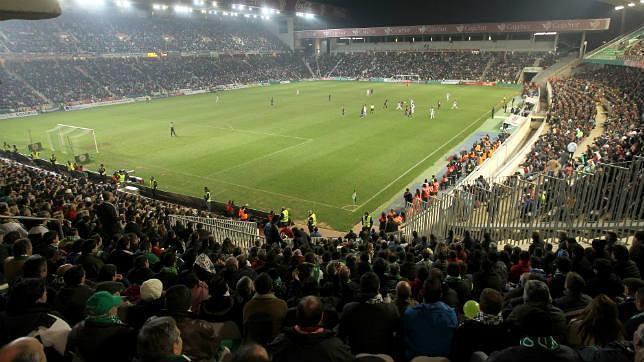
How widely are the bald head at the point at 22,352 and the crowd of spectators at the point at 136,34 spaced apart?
237 feet

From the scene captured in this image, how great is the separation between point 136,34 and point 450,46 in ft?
200

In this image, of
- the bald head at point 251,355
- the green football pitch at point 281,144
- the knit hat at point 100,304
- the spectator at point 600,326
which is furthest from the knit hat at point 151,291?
the green football pitch at point 281,144

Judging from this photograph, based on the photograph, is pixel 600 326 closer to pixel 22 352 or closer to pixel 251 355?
pixel 251 355

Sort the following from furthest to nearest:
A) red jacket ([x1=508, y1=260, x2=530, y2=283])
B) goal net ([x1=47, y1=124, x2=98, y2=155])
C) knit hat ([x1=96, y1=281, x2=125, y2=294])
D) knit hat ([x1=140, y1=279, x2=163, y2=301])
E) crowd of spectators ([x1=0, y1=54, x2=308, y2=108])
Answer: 1. crowd of spectators ([x1=0, y1=54, x2=308, y2=108])
2. goal net ([x1=47, y1=124, x2=98, y2=155])
3. red jacket ([x1=508, y1=260, x2=530, y2=283])
4. knit hat ([x1=96, y1=281, x2=125, y2=294])
5. knit hat ([x1=140, y1=279, x2=163, y2=301])

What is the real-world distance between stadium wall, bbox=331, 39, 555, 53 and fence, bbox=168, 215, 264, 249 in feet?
257

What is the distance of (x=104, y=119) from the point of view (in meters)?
44.3

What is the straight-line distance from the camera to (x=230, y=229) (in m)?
15.2

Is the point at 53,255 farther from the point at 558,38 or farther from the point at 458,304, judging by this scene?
the point at 558,38

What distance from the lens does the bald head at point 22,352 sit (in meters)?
2.87

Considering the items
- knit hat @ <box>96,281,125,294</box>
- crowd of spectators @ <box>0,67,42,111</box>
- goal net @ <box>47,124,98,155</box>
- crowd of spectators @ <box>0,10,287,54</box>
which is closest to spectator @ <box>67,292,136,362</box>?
knit hat @ <box>96,281,125,294</box>

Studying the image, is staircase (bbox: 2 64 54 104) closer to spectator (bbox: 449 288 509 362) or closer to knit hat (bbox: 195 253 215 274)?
knit hat (bbox: 195 253 215 274)

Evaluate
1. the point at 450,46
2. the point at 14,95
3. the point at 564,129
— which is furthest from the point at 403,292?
the point at 450,46

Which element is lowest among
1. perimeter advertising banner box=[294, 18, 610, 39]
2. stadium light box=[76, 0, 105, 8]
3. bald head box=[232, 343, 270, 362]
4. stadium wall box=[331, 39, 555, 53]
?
bald head box=[232, 343, 270, 362]

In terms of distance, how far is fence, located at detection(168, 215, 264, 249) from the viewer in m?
14.8
